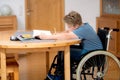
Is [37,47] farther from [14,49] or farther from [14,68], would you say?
[14,68]

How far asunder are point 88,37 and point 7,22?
2.37 meters

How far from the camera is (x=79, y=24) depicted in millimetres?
3020

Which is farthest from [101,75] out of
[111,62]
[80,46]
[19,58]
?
[19,58]

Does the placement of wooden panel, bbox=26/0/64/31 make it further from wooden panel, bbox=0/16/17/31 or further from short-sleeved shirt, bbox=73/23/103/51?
short-sleeved shirt, bbox=73/23/103/51

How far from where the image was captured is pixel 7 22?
4887 mm

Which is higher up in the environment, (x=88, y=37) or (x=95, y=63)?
(x=88, y=37)

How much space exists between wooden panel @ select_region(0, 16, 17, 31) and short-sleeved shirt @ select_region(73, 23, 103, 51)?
7.51 ft

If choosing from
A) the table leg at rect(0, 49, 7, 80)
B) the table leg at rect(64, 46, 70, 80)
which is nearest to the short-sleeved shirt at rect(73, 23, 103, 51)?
the table leg at rect(64, 46, 70, 80)

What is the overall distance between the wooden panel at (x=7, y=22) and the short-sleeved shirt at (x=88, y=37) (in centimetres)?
229

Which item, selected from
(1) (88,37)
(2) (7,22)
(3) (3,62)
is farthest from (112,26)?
(3) (3,62)

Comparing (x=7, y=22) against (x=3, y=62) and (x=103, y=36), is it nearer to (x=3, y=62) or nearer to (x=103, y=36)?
A: (x=3, y=62)

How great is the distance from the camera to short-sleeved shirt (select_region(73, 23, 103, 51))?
2.91m

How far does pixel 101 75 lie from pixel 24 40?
94cm

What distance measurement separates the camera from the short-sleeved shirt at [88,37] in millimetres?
2908
